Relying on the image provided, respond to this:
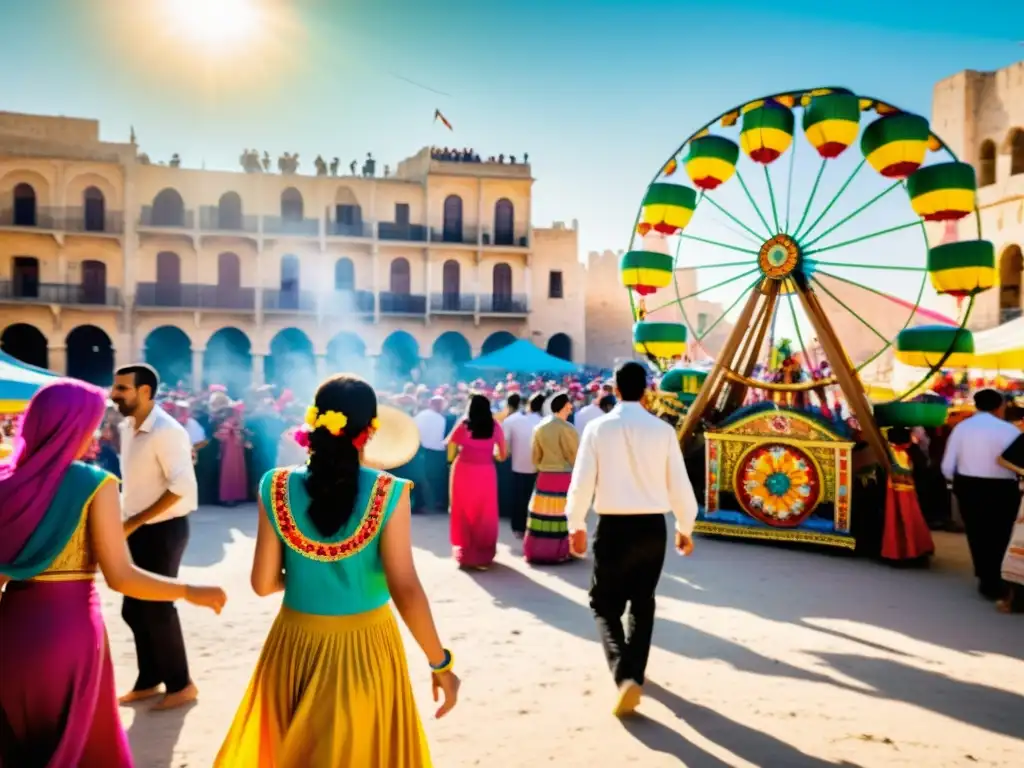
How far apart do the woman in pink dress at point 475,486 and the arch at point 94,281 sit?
24.8 m

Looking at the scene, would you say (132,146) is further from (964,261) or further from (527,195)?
(964,261)

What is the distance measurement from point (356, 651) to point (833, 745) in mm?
2573

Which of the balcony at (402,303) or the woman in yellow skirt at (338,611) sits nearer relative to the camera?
the woman in yellow skirt at (338,611)

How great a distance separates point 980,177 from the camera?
80.5 ft

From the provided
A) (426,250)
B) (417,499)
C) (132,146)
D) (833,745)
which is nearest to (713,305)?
(426,250)

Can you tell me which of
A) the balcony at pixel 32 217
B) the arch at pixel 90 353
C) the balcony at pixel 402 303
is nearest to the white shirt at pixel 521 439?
the balcony at pixel 402 303

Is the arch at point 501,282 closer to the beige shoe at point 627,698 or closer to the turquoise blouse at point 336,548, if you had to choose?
the beige shoe at point 627,698

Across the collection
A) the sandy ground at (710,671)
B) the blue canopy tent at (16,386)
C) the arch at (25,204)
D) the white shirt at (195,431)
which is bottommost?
the sandy ground at (710,671)

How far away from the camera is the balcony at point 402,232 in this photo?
3120cm

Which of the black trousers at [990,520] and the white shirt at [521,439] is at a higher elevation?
the white shirt at [521,439]

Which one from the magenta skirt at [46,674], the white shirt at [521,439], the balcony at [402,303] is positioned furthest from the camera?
the balcony at [402,303]

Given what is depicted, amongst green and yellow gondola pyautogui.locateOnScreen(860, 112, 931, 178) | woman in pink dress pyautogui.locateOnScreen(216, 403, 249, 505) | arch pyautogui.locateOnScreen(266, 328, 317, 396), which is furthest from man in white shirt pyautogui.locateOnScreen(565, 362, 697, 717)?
arch pyautogui.locateOnScreen(266, 328, 317, 396)

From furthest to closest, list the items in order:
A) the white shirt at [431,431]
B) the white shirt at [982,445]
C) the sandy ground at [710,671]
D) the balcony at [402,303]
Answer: the balcony at [402,303], the white shirt at [431,431], the white shirt at [982,445], the sandy ground at [710,671]

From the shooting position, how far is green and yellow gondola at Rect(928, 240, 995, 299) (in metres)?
7.66
